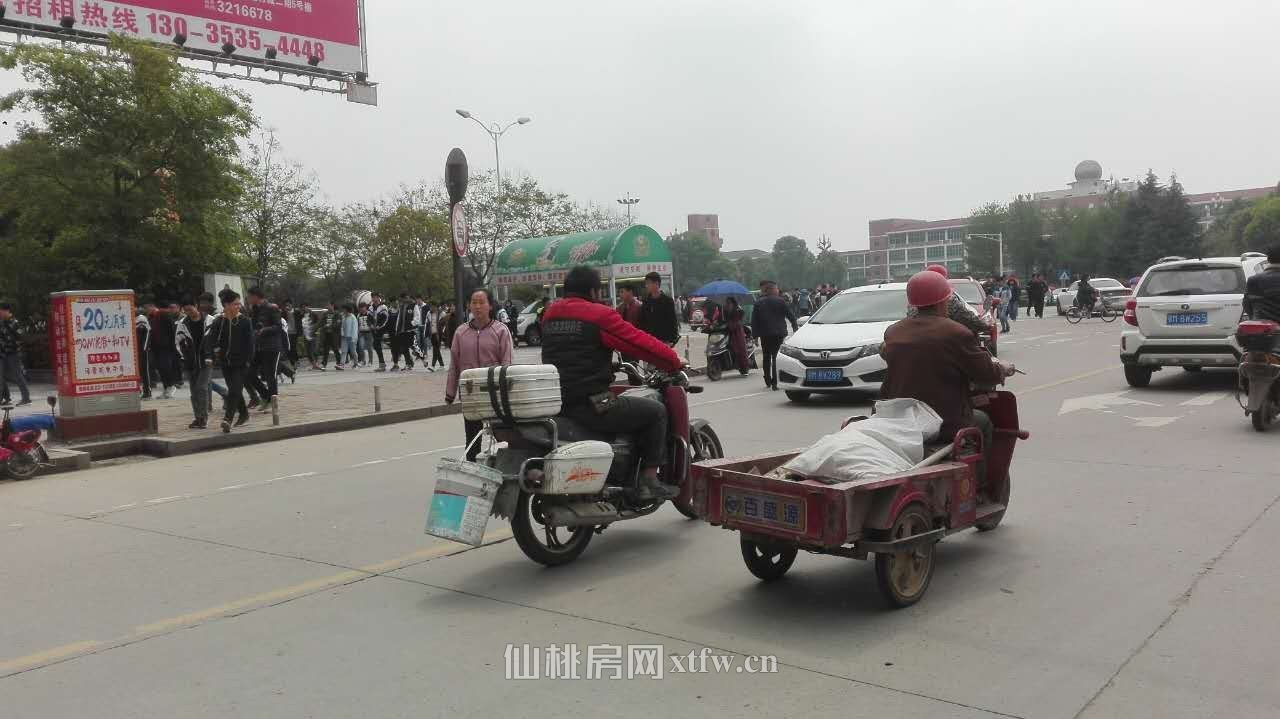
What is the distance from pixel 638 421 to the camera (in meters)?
6.32

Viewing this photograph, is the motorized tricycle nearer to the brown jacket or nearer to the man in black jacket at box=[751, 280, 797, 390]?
the brown jacket

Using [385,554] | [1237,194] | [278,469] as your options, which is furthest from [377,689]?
[1237,194]

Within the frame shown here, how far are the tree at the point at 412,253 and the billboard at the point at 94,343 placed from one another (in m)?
39.5

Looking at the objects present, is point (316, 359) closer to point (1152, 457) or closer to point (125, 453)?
point (125, 453)

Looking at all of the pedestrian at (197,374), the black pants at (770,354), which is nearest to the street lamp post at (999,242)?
the black pants at (770,354)

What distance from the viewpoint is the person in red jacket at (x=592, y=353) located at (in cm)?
618

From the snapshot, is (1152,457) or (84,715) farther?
(1152,457)

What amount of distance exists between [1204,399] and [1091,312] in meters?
28.4

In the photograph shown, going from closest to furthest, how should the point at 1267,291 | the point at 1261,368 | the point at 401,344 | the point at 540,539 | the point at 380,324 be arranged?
the point at 540,539
the point at 1261,368
the point at 1267,291
the point at 401,344
the point at 380,324

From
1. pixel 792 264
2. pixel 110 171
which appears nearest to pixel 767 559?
pixel 110 171

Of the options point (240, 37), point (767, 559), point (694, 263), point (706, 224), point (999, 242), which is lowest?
point (767, 559)

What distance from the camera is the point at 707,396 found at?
15.8 m

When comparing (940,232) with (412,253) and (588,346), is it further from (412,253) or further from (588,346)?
(588,346)

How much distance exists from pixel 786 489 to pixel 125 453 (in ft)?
33.8
